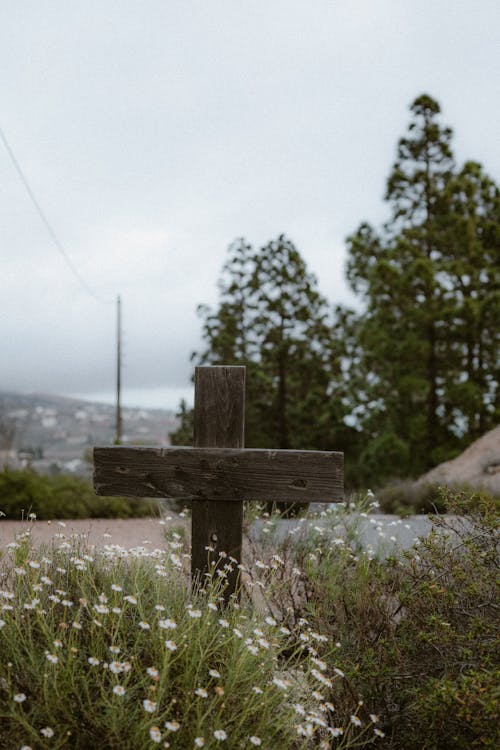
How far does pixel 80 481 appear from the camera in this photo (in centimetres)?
1577

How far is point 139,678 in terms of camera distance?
2930mm

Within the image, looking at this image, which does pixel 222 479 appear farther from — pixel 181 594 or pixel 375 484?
pixel 375 484

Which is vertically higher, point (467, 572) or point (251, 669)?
point (467, 572)

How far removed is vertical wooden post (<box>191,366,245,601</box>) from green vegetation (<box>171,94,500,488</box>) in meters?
14.7

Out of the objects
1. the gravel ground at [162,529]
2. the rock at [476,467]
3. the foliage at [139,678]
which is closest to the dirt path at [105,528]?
the gravel ground at [162,529]

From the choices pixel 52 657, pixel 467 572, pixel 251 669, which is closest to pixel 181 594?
pixel 251 669

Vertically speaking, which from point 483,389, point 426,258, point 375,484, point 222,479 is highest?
point 426,258

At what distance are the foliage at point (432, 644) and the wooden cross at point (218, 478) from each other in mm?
612

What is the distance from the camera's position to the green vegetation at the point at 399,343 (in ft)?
64.0

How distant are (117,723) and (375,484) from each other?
16874 mm

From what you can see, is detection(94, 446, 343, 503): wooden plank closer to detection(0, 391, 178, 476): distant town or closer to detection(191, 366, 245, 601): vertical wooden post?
detection(191, 366, 245, 601): vertical wooden post

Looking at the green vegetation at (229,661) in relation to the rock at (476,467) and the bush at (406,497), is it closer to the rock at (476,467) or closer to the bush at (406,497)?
the bush at (406,497)

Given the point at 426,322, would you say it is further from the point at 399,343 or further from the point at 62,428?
the point at 62,428

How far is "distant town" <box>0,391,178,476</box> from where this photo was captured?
72.4 ft
